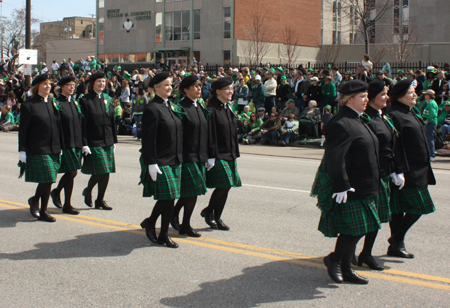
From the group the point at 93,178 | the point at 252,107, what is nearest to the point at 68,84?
the point at 93,178

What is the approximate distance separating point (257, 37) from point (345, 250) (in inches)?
1521

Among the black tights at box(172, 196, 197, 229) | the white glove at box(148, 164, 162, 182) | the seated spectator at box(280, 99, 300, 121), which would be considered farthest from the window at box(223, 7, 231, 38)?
the white glove at box(148, 164, 162, 182)

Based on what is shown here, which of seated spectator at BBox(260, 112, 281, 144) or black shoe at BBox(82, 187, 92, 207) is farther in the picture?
seated spectator at BBox(260, 112, 281, 144)

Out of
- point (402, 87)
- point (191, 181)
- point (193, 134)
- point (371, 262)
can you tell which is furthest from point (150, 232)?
point (402, 87)

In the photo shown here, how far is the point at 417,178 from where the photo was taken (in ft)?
18.1

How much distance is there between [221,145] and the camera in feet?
22.0

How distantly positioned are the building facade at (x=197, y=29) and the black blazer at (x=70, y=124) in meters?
39.0

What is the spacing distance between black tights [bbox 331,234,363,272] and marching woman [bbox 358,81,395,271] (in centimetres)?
36

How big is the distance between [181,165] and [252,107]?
14.1 meters

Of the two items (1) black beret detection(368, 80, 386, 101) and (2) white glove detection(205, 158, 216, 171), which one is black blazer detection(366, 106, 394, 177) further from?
(2) white glove detection(205, 158, 216, 171)

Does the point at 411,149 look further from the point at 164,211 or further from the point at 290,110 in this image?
the point at 290,110

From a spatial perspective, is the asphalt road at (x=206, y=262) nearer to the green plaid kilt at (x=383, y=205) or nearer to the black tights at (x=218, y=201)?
the black tights at (x=218, y=201)

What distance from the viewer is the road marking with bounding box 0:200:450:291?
4.98 meters

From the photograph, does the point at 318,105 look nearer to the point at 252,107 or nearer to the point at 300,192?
the point at 252,107
